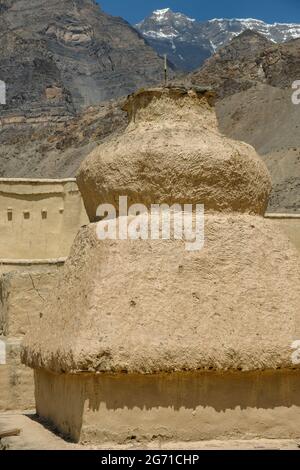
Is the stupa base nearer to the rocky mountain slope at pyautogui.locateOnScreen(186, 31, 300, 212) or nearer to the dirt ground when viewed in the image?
the dirt ground

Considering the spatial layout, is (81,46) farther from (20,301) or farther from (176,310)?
(176,310)

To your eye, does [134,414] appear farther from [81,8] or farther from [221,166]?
[81,8]

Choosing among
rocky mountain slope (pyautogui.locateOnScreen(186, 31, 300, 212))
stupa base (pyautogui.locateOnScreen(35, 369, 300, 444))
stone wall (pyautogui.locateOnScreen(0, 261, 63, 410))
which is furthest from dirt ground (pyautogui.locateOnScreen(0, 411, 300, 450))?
rocky mountain slope (pyautogui.locateOnScreen(186, 31, 300, 212))

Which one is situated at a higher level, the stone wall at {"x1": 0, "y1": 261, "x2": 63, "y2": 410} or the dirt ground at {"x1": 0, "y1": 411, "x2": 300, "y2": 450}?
the stone wall at {"x1": 0, "y1": 261, "x2": 63, "y2": 410}

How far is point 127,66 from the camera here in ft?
431

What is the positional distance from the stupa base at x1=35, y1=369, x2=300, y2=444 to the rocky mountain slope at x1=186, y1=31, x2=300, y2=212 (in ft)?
99.2

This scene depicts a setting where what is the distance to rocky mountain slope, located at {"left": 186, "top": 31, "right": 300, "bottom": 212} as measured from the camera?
44406 mm

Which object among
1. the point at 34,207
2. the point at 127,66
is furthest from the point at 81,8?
the point at 34,207

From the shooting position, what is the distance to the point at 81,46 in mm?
135125

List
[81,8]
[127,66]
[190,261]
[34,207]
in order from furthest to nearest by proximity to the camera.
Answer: [81,8], [127,66], [34,207], [190,261]

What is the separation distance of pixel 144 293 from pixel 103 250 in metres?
0.57

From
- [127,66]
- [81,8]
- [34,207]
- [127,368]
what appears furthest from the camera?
[81,8]

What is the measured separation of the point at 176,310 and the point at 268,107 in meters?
51.5

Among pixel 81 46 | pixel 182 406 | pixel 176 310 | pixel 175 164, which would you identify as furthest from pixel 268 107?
pixel 81 46
